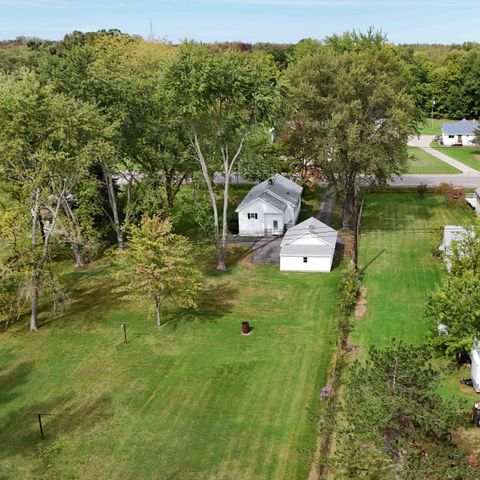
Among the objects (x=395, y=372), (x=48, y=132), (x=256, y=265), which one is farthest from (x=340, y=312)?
(x=48, y=132)

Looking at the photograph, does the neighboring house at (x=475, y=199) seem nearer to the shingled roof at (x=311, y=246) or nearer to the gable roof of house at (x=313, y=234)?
the gable roof of house at (x=313, y=234)

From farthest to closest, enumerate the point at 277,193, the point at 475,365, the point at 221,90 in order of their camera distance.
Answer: the point at 277,193, the point at 221,90, the point at 475,365

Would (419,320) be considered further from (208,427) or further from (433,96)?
(433,96)

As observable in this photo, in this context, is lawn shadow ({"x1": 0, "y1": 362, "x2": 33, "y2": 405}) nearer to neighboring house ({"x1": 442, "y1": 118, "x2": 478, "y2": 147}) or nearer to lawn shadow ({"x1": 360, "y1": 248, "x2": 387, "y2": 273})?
lawn shadow ({"x1": 360, "y1": 248, "x2": 387, "y2": 273})

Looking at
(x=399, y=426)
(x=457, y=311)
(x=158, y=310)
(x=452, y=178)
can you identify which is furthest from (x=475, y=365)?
(x=452, y=178)

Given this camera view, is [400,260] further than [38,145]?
Yes

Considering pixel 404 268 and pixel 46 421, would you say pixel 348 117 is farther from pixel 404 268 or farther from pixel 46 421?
pixel 46 421
